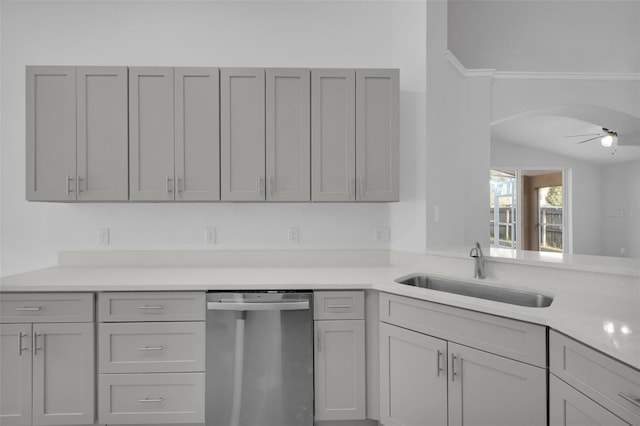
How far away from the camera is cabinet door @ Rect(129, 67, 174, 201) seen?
2.21 meters

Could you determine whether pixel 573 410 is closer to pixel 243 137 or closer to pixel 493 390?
pixel 493 390

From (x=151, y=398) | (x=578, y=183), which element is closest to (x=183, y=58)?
(x=151, y=398)

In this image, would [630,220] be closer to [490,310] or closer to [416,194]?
[416,194]

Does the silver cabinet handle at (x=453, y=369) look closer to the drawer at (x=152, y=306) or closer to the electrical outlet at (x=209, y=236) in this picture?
the drawer at (x=152, y=306)

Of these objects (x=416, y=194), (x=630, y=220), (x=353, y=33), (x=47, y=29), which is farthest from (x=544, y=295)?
(x=630, y=220)

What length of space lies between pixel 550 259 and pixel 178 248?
2.49 m

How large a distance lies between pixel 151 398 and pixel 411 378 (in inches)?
58.1

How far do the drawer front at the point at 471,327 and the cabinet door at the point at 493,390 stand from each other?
4 centimetres

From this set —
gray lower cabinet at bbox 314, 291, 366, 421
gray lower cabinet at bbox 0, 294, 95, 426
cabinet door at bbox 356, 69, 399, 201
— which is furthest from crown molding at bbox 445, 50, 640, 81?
Result: gray lower cabinet at bbox 0, 294, 95, 426

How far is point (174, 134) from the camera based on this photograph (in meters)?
2.23

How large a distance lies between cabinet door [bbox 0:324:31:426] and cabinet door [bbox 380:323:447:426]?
2.01 meters

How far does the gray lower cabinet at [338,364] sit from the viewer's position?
1900mm

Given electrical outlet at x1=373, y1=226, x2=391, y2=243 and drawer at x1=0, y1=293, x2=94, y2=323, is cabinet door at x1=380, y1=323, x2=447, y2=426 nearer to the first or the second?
electrical outlet at x1=373, y1=226, x2=391, y2=243

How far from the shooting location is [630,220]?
489 centimetres
